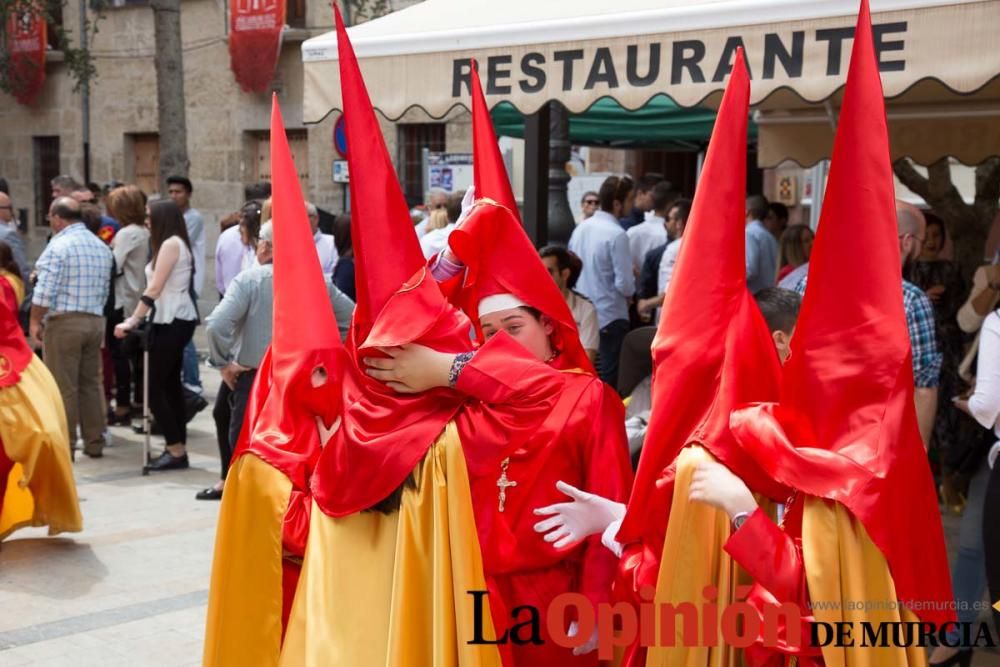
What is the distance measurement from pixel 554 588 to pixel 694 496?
633 mm

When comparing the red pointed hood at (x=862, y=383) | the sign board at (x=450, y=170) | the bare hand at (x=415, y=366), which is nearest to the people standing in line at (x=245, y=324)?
the bare hand at (x=415, y=366)

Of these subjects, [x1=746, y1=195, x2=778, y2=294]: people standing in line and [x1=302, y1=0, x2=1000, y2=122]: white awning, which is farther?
[x1=746, y1=195, x2=778, y2=294]: people standing in line

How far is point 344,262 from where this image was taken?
8.02 m

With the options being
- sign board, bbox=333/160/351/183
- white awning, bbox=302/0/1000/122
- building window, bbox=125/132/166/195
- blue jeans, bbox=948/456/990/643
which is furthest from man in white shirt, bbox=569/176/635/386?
building window, bbox=125/132/166/195

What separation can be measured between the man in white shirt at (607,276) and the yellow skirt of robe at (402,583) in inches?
220

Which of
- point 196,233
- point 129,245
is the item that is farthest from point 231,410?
point 196,233

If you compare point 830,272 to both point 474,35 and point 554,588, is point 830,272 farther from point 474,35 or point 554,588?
point 474,35

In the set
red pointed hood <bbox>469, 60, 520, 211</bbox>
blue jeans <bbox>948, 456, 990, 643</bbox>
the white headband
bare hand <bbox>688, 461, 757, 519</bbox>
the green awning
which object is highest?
the green awning

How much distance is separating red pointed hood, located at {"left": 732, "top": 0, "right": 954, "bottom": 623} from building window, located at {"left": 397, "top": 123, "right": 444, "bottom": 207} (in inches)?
566

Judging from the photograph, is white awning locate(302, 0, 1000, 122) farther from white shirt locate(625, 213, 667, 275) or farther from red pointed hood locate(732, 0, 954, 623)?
white shirt locate(625, 213, 667, 275)

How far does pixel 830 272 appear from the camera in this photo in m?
2.40

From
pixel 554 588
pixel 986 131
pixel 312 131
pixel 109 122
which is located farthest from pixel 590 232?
pixel 109 122

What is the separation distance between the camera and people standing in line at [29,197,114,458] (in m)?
8.38

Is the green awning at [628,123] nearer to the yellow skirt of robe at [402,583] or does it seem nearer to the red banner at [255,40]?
the yellow skirt of robe at [402,583]
